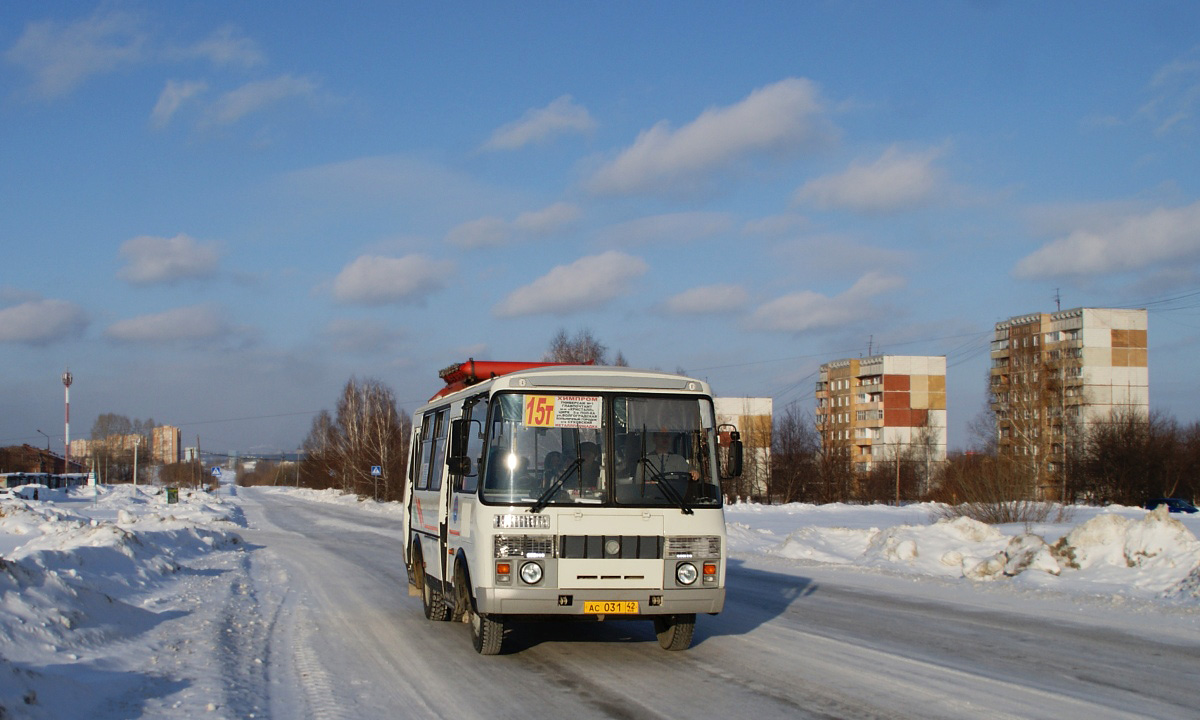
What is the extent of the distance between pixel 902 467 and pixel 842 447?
437 inches

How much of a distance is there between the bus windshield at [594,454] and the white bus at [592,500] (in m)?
0.01

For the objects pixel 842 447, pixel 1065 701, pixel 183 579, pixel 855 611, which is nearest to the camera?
pixel 1065 701

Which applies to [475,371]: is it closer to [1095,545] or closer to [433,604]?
[433,604]

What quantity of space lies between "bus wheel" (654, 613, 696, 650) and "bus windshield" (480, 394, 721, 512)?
4.17ft

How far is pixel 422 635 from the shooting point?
11906 millimetres

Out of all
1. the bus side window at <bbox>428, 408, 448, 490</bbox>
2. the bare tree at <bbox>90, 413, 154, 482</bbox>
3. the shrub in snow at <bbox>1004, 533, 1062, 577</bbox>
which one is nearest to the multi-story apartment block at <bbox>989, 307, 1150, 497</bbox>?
the shrub in snow at <bbox>1004, 533, 1062, 577</bbox>

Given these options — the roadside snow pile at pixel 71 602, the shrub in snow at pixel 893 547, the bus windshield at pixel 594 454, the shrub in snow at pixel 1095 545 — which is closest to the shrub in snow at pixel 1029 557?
the shrub in snow at pixel 1095 545

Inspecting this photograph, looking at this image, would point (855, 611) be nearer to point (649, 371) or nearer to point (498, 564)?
point (649, 371)

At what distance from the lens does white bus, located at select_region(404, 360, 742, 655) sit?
31.3 feet

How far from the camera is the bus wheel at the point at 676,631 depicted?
405 inches

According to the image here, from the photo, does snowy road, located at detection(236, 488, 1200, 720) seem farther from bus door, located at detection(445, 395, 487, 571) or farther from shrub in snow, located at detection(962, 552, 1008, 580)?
shrub in snow, located at detection(962, 552, 1008, 580)

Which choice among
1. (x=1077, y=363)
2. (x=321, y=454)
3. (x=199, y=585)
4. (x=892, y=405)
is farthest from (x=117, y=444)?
(x=199, y=585)

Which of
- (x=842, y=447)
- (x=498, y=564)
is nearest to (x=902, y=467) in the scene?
(x=842, y=447)

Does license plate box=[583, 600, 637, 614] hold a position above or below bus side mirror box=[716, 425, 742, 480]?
below
